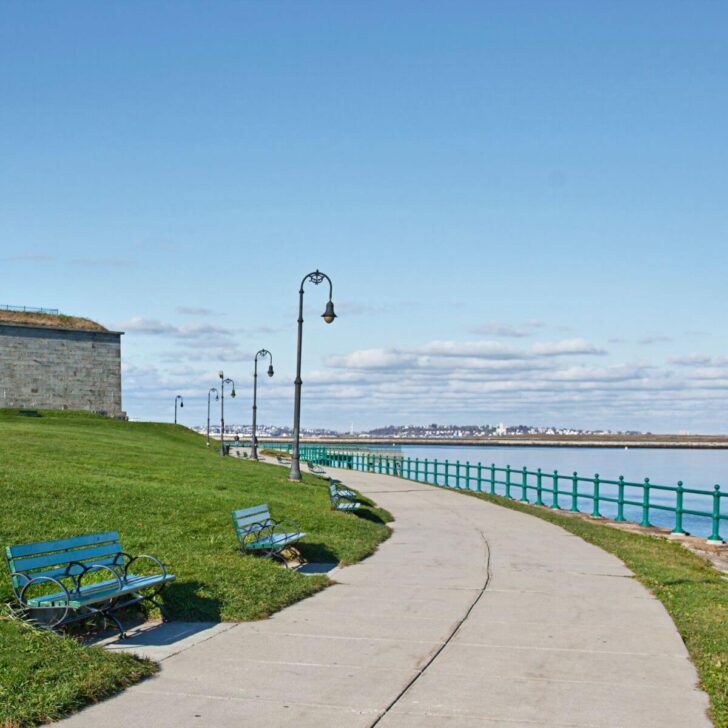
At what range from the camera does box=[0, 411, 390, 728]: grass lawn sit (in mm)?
6906

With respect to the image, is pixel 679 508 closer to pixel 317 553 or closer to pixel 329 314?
pixel 317 553

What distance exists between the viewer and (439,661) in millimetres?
7891

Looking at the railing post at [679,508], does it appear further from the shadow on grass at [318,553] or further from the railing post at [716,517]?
the shadow on grass at [318,553]

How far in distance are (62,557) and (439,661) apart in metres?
3.75

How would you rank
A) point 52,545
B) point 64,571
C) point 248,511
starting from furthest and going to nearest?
1. point 248,511
2. point 64,571
3. point 52,545

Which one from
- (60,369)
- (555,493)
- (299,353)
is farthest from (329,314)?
(60,369)

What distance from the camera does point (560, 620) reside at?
9.80 m

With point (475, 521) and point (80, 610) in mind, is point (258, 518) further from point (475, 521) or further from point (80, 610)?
point (475, 521)

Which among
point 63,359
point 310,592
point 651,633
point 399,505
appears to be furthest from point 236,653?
point 63,359

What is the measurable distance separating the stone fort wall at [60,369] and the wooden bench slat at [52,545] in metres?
70.8

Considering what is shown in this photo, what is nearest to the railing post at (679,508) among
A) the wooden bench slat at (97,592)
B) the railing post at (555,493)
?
the railing post at (555,493)

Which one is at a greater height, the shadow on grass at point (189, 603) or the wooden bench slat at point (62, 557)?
the wooden bench slat at point (62, 557)

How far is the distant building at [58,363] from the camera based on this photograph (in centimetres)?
7712

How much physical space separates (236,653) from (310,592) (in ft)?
10.2
